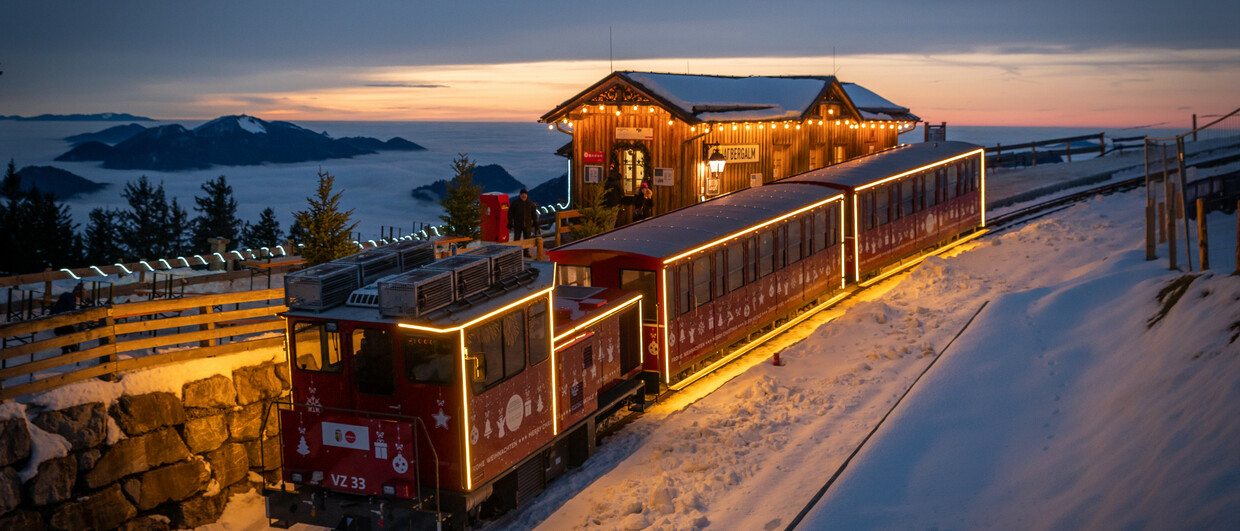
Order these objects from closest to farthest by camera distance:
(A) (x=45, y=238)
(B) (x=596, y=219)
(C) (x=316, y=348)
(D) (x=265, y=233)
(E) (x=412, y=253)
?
(C) (x=316, y=348), (E) (x=412, y=253), (B) (x=596, y=219), (A) (x=45, y=238), (D) (x=265, y=233)

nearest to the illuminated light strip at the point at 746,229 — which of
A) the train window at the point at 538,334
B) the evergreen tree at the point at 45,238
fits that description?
the train window at the point at 538,334

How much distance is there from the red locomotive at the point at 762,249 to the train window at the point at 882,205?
0.09ft

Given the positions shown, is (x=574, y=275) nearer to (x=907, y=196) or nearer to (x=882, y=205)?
(x=882, y=205)

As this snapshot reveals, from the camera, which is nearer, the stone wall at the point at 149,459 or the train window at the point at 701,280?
the stone wall at the point at 149,459

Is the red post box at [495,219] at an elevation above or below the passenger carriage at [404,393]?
above

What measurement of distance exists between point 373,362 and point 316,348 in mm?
713

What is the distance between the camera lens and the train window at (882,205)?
24.5 metres

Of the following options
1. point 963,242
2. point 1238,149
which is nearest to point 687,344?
point 963,242

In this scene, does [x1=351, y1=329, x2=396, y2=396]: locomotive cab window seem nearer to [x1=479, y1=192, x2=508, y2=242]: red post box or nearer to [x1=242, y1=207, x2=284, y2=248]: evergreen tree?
[x1=479, y1=192, x2=508, y2=242]: red post box

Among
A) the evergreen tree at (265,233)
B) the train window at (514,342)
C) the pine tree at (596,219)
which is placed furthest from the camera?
the evergreen tree at (265,233)

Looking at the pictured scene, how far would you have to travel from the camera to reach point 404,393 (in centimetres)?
1085

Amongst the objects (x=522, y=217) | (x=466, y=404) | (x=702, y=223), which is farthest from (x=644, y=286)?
(x=522, y=217)

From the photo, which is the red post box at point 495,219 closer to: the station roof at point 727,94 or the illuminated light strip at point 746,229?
the station roof at point 727,94

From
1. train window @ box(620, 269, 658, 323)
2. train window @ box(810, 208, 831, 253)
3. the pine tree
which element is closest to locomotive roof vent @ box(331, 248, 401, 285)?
train window @ box(620, 269, 658, 323)
